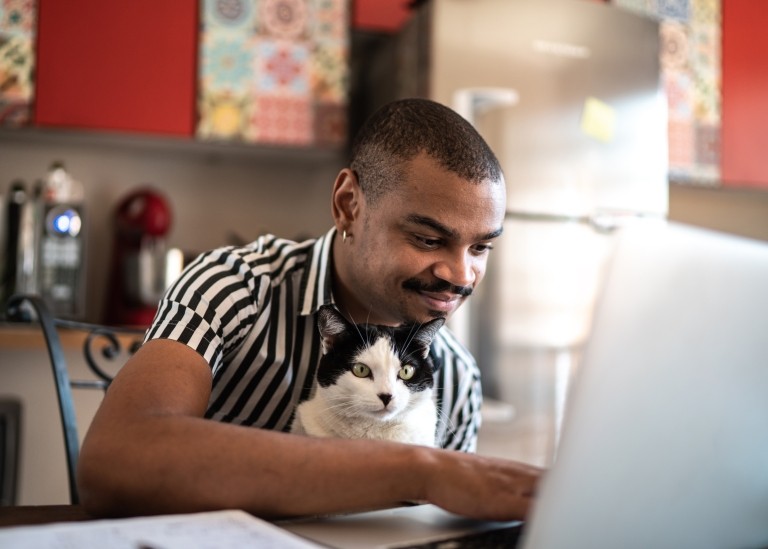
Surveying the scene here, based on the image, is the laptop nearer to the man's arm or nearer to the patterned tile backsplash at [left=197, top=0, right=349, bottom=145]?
the man's arm

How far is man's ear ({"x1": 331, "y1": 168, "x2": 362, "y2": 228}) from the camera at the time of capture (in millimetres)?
1070

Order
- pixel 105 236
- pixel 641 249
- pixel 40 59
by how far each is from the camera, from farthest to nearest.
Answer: pixel 105 236 → pixel 40 59 → pixel 641 249

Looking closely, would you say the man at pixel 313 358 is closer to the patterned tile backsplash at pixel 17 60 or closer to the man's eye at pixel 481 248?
the man's eye at pixel 481 248

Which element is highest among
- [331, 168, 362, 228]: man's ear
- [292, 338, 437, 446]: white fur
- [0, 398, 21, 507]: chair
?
[331, 168, 362, 228]: man's ear

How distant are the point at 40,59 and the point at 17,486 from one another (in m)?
1.25

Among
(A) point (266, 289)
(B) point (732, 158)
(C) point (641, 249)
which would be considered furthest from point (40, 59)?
(B) point (732, 158)

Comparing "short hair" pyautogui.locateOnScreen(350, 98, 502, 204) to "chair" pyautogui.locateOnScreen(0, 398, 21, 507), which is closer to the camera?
"short hair" pyautogui.locateOnScreen(350, 98, 502, 204)

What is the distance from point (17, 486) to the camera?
2252mm

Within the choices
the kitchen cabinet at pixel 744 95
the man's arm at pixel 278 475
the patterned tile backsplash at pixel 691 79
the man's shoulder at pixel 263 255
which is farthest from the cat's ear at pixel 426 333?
the kitchen cabinet at pixel 744 95

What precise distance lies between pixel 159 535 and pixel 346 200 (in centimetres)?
64

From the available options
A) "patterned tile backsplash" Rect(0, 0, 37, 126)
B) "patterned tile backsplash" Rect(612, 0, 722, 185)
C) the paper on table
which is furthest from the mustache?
"patterned tile backsplash" Rect(612, 0, 722, 185)

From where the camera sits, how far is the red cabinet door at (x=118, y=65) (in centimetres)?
220

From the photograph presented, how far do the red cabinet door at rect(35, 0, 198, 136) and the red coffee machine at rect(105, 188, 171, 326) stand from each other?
24 centimetres

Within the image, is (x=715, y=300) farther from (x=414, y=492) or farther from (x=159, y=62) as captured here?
(x=159, y=62)
